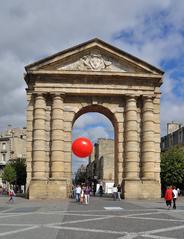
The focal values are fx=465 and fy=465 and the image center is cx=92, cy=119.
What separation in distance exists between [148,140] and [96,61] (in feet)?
30.6

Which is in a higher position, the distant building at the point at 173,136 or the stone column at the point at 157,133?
the distant building at the point at 173,136

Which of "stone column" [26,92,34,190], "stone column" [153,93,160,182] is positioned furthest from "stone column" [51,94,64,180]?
"stone column" [153,93,160,182]

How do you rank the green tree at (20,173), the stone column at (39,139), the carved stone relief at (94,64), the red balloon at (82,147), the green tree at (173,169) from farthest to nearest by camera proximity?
the green tree at (20,173), the green tree at (173,169), the carved stone relief at (94,64), the stone column at (39,139), the red balloon at (82,147)

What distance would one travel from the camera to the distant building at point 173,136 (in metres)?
92.2

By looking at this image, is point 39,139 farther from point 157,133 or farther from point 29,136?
point 157,133

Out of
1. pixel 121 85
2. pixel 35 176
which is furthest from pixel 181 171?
pixel 35 176

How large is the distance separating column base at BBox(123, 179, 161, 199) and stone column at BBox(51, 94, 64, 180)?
249 inches

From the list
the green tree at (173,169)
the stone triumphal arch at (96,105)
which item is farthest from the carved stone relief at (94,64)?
the green tree at (173,169)

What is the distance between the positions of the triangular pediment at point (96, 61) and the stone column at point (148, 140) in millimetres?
3392

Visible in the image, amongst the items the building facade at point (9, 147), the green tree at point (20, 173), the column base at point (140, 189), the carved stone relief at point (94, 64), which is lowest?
the column base at point (140, 189)

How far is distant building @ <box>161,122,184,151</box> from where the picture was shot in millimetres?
92188

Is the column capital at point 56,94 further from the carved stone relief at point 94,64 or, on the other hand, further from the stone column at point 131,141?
the stone column at point 131,141

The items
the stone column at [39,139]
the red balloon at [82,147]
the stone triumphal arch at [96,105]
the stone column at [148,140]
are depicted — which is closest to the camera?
the red balloon at [82,147]

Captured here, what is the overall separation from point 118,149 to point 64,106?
687 centimetres
